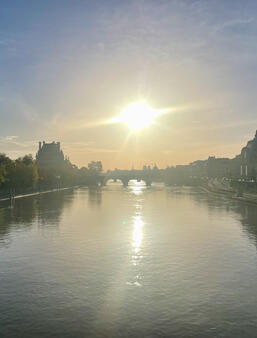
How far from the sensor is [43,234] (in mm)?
38188

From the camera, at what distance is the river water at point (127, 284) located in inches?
586

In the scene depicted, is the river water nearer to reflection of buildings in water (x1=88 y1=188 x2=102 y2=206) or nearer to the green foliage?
reflection of buildings in water (x1=88 y1=188 x2=102 y2=206)

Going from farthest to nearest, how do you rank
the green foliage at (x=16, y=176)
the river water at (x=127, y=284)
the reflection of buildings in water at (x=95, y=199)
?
the green foliage at (x=16, y=176), the reflection of buildings in water at (x=95, y=199), the river water at (x=127, y=284)

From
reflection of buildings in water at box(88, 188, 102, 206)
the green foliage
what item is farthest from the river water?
the green foliage

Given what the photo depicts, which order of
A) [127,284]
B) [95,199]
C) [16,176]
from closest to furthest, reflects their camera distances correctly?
[127,284] < [16,176] < [95,199]

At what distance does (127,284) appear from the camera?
813 inches

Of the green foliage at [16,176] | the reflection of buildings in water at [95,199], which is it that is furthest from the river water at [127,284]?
the green foliage at [16,176]

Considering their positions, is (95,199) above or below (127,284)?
above

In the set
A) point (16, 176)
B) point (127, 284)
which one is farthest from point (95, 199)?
point (127, 284)

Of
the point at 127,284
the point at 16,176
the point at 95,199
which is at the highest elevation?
the point at 16,176

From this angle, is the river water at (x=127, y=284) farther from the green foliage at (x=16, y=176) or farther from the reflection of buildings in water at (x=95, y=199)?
the green foliage at (x=16, y=176)

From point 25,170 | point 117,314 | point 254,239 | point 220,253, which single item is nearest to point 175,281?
point 117,314

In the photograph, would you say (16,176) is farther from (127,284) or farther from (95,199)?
(127,284)

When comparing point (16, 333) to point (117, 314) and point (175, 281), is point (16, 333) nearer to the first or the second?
point (117, 314)
